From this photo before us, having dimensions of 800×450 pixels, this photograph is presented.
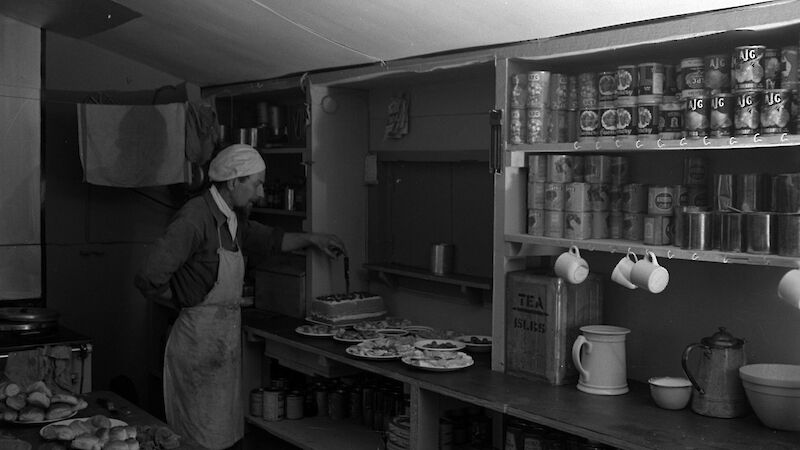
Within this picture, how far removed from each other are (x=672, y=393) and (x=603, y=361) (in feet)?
0.91

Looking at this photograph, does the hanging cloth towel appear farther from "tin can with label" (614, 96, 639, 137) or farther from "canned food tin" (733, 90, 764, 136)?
"canned food tin" (733, 90, 764, 136)

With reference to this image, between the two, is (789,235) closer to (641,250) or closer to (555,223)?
(641,250)

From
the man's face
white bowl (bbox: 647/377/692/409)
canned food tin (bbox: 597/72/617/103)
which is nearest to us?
white bowl (bbox: 647/377/692/409)

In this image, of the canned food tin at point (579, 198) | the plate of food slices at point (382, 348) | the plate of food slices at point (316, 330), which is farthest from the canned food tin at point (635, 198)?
the plate of food slices at point (316, 330)

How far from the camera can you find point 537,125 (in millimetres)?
3090

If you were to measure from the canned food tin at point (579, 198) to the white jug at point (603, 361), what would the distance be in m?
0.42

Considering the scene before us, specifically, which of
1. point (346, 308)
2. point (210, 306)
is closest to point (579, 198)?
point (346, 308)

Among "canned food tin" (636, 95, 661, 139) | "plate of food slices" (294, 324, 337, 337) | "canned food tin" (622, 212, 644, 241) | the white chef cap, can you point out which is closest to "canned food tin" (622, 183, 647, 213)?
"canned food tin" (622, 212, 644, 241)

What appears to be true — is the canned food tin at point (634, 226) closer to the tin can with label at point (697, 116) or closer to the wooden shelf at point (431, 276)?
the tin can with label at point (697, 116)

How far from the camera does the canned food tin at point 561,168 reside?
3.05 m

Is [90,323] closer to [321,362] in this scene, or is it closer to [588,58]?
[321,362]

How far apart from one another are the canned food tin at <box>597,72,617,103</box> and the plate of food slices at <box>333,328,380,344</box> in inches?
61.3

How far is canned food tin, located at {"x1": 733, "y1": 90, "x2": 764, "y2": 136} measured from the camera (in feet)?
8.05

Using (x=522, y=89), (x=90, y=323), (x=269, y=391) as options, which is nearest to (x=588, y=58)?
(x=522, y=89)
